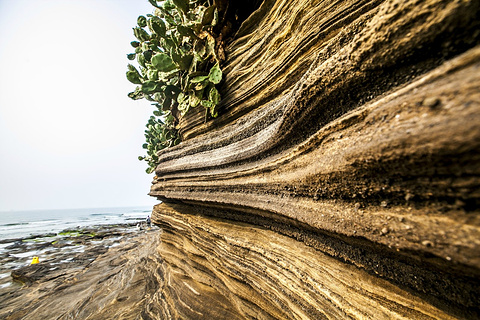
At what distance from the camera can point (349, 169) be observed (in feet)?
3.95

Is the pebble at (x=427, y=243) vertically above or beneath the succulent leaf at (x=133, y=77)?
beneath

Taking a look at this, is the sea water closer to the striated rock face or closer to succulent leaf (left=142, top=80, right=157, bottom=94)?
succulent leaf (left=142, top=80, right=157, bottom=94)

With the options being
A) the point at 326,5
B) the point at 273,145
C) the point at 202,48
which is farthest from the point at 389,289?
the point at 202,48

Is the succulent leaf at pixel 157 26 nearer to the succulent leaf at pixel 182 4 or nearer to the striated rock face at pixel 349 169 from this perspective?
the succulent leaf at pixel 182 4

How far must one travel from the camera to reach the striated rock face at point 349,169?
0.81 m

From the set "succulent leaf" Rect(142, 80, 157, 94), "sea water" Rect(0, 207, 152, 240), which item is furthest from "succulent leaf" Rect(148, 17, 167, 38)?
"sea water" Rect(0, 207, 152, 240)

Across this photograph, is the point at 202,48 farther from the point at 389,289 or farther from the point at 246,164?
the point at 389,289

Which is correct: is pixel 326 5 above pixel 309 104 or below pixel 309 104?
above

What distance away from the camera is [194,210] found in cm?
353

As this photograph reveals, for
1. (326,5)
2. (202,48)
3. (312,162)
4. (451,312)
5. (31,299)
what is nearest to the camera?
(451,312)

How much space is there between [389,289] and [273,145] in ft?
4.80

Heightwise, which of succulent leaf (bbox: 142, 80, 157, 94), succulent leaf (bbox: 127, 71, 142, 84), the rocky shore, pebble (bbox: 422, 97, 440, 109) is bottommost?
the rocky shore

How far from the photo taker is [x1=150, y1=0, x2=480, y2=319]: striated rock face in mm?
814

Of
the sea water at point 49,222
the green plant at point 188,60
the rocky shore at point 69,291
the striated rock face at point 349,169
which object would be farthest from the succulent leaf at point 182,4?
the sea water at point 49,222
